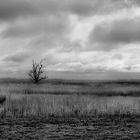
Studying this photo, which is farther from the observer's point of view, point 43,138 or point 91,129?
point 91,129

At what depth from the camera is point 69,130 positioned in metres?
9.98

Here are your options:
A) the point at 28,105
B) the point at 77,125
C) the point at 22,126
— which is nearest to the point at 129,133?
the point at 77,125

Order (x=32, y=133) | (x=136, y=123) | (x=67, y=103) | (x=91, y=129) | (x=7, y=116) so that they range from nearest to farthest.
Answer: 1. (x=32, y=133)
2. (x=91, y=129)
3. (x=136, y=123)
4. (x=7, y=116)
5. (x=67, y=103)

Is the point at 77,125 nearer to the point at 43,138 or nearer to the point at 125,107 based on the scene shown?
the point at 43,138

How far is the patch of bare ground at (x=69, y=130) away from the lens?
8789mm

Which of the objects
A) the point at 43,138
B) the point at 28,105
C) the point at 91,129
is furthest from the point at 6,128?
the point at 28,105

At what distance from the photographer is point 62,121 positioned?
12312 mm

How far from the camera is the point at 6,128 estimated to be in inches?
407

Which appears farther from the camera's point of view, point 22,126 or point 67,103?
point 67,103

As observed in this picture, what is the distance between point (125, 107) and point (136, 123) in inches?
191

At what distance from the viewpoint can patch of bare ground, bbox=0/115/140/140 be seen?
879cm

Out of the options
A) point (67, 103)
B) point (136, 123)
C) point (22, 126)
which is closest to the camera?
point (22, 126)

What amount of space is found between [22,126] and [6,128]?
0.72 metres

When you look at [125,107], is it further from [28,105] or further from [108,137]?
[108,137]
